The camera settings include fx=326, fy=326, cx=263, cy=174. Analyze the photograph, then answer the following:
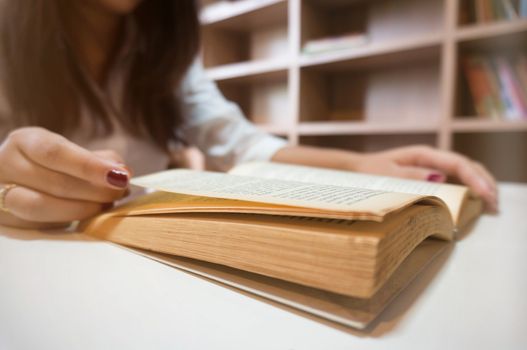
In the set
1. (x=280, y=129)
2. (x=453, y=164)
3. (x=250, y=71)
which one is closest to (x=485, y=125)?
(x=453, y=164)

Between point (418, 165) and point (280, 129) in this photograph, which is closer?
point (418, 165)

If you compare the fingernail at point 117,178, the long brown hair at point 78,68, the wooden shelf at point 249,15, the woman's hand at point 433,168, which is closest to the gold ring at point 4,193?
the fingernail at point 117,178

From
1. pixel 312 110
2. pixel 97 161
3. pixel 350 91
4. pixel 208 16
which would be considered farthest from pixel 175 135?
pixel 208 16

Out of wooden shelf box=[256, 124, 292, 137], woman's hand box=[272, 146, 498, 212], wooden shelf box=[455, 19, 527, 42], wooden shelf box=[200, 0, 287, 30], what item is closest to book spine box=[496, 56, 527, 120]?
wooden shelf box=[455, 19, 527, 42]

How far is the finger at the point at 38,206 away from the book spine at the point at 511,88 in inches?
54.6

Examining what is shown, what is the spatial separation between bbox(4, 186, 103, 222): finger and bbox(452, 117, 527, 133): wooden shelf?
1283 millimetres

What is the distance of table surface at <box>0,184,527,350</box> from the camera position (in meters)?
0.17

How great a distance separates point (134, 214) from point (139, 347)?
168mm

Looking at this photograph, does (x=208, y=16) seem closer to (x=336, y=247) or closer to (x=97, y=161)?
(x=97, y=161)

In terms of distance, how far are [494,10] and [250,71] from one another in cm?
110

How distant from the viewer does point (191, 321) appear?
183mm

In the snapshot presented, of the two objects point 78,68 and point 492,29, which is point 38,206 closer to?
point 78,68

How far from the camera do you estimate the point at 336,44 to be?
4.90ft

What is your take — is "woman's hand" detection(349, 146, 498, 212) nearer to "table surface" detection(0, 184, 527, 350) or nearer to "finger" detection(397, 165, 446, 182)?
"finger" detection(397, 165, 446, 182)
